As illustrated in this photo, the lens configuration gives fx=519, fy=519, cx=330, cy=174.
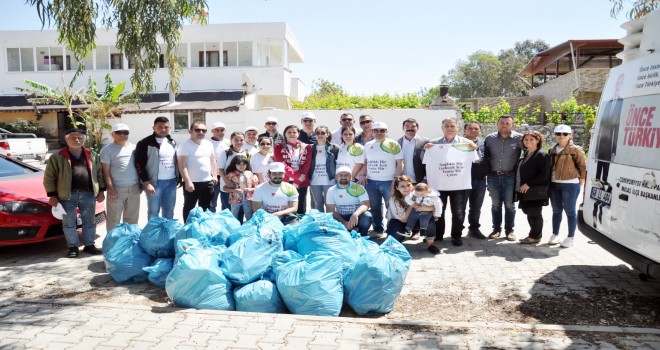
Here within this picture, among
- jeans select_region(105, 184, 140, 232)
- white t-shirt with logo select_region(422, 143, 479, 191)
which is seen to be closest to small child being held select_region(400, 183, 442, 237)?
white t-shirt with logo select_region(422, 143, 479, 191)

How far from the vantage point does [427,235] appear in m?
6.75

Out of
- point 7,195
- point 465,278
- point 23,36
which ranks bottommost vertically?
point 465,278

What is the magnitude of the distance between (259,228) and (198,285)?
0.95m

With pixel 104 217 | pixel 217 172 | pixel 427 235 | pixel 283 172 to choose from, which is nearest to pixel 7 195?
pixel 104 217

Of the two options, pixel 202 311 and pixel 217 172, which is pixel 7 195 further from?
pixel 202 311

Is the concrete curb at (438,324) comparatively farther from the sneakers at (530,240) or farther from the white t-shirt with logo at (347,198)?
the sneakers at (530,240)

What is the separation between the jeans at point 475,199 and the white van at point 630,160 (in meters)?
1.99

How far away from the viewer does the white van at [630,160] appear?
422 cm

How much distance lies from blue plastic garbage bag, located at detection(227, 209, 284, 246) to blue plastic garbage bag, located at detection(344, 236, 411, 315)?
3.26 ft

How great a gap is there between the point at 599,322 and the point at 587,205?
1444mm

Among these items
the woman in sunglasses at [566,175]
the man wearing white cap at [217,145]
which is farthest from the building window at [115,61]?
the woman in sunglasses at [566,175]

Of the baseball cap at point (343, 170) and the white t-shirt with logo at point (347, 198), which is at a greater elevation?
the baseball cap at point (343, 170)

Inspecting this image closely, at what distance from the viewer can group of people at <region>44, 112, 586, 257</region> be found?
Answer: 6.59 m

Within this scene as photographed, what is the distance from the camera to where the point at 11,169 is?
7645 millimetres
